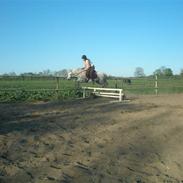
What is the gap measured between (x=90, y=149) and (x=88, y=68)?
10.4m

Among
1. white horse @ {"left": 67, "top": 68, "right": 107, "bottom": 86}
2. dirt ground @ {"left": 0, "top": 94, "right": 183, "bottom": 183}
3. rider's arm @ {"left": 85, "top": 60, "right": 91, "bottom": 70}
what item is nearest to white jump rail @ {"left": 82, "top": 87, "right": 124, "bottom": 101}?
white horse @ {"left": 67, "top": 68, "right": 107, "bottom": 86}

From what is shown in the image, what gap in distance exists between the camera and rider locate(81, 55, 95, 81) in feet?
51.9

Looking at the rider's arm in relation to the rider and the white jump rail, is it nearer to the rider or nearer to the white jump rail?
the rider

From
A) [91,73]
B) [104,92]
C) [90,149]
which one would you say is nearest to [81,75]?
[91,73]

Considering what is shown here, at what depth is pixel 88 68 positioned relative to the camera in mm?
16062

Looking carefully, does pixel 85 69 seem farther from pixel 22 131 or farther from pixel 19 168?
pixel 19 168

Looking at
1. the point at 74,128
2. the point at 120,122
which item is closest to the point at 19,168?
the point at 74,128

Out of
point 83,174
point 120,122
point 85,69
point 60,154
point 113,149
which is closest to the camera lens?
point 83,174

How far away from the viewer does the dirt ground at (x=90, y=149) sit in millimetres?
4695

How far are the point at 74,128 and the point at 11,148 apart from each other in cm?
209

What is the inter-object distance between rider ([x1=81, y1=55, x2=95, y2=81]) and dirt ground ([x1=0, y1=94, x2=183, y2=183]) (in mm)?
6895

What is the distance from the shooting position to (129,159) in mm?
5496

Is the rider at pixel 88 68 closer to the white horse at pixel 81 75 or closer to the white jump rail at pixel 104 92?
the white horse at pixel 81 75

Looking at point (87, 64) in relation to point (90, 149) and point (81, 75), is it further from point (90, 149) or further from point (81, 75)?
point (90, 149)
